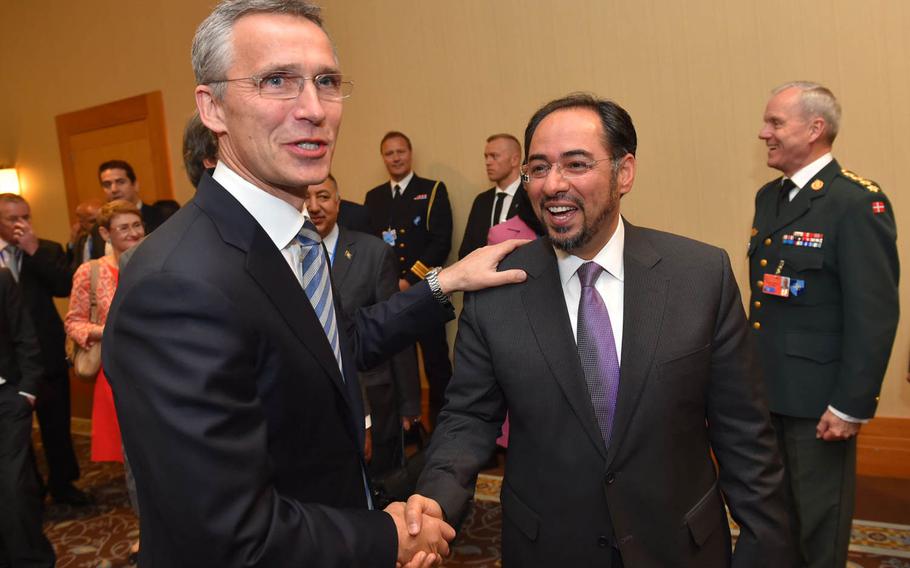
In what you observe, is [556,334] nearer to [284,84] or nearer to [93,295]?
[284,84]

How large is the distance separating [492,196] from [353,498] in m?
3.78

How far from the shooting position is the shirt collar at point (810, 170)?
2773 millimetres

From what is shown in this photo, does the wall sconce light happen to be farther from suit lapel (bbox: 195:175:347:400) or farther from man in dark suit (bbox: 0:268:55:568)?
suit lapel (bbox: 195:175:347:400)

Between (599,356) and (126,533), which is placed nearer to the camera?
→ (599,356)

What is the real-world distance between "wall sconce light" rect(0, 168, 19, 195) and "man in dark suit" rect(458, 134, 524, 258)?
19.8 feet

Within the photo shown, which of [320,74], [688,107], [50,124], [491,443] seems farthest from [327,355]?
[50,124]

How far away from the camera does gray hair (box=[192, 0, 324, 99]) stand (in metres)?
1.24

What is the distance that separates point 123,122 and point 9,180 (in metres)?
1.91

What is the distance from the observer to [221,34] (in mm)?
1245

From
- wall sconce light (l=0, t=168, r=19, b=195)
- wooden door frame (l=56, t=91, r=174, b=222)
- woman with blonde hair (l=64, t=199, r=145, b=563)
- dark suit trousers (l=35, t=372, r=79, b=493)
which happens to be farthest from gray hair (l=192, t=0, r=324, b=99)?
wall sconce light (l=0, t=168, r=19, b=195)

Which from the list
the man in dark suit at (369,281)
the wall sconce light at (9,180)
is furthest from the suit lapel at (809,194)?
the wall sconce light at (9,180)

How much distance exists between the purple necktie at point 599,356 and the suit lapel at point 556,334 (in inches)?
1.0

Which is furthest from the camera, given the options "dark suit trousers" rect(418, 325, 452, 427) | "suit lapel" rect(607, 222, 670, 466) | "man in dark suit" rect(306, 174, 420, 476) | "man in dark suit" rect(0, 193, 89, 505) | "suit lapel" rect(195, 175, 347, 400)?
"dark suit trousers" rect(418, 325, 452, 427)

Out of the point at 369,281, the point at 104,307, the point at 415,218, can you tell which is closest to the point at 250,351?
the point at 369,281
